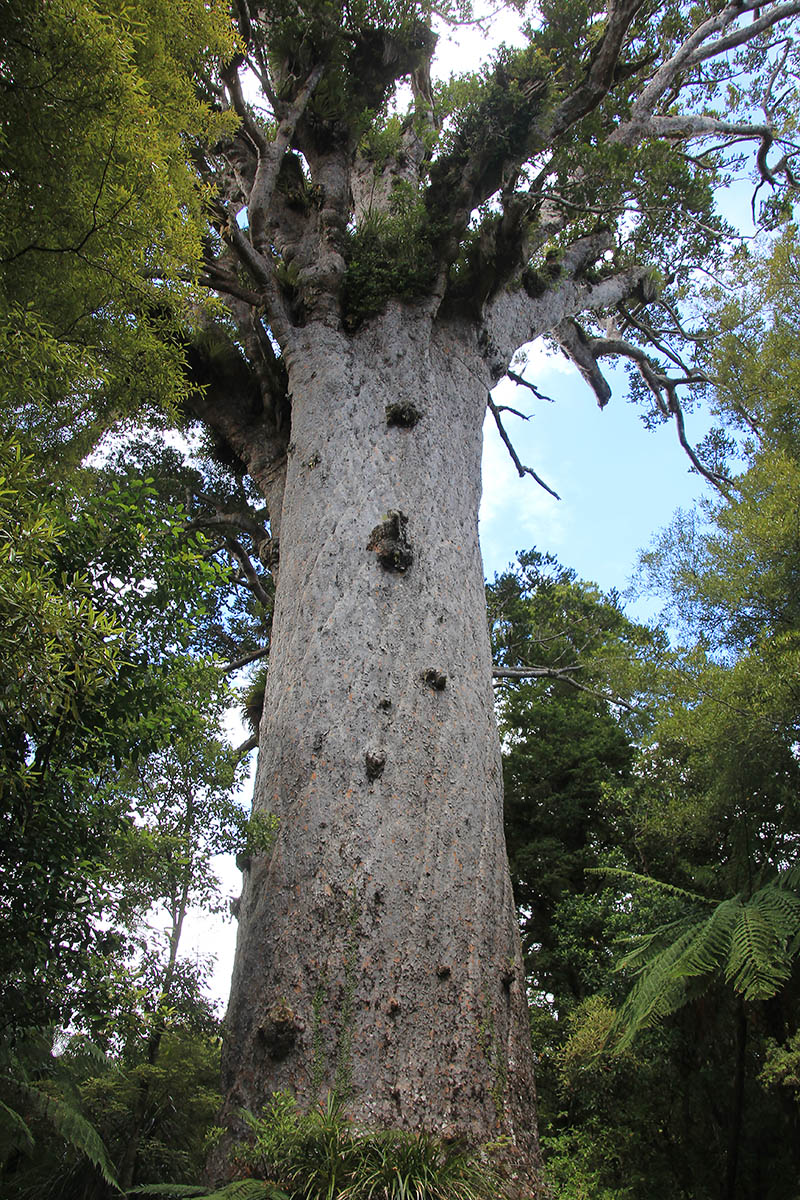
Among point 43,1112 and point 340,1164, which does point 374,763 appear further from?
point 43,1112

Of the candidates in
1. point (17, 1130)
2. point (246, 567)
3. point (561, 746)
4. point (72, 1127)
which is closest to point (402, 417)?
point (246, 567)

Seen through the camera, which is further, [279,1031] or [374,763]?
[374,763]

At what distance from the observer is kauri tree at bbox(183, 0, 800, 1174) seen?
2.88 metres

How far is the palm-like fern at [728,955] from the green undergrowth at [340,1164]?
1429mm

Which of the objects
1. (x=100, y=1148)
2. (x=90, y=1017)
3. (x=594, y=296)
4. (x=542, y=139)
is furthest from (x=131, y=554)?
(x=594, y=296)

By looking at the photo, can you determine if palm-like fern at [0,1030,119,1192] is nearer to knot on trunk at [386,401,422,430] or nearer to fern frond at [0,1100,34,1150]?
fern frond at [0,1100,34,1150]

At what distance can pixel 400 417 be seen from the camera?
485cm

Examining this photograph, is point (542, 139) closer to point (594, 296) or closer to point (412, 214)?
point (412, 214)

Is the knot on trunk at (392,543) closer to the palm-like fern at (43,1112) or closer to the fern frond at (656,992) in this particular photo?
the fern frond at (656,992)

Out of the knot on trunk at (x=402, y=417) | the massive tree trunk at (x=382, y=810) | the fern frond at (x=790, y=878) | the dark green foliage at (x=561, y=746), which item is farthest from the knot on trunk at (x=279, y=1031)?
the dark green foliage at (x=561, y=746)

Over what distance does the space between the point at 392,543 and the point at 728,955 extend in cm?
265

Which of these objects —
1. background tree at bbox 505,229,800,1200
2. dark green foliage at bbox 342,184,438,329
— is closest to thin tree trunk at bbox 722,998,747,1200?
background tree at bbox 505,229,800,1200

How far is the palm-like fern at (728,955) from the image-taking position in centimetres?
333

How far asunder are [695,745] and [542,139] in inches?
180
